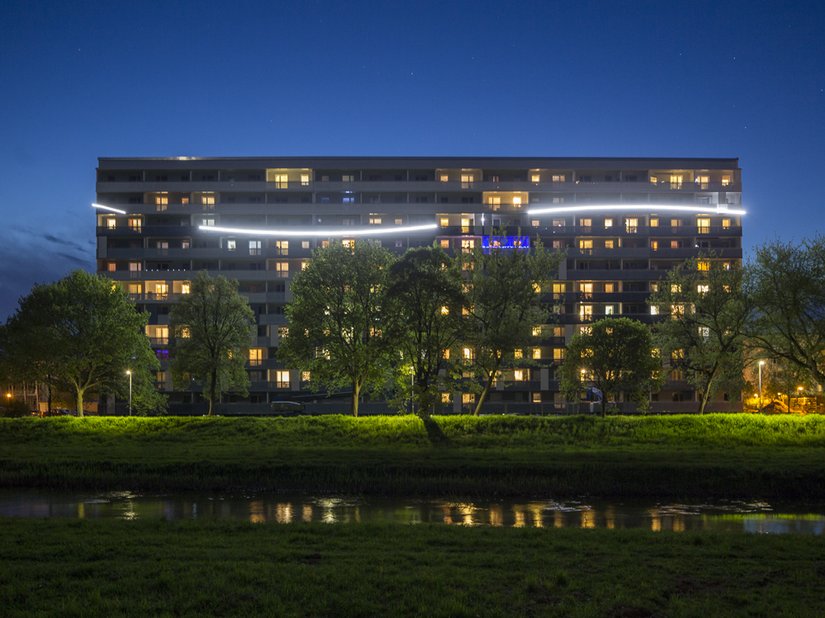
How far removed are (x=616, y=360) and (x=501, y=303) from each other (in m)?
11.1

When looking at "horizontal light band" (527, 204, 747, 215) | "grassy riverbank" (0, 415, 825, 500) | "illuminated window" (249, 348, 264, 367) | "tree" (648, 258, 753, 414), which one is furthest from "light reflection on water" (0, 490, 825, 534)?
"horizontal light band" (527, 204, 747, 215)

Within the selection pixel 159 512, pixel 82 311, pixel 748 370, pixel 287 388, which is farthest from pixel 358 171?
pixel 159 512

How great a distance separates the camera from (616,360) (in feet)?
204

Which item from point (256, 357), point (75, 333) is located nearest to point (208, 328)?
point (75, 333)

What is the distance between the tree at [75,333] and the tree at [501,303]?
35540 millimetres

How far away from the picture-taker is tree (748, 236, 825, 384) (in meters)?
57.6

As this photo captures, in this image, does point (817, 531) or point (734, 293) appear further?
point (734, 293)

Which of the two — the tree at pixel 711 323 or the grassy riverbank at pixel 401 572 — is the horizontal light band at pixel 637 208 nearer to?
the tree at pixel 711 323

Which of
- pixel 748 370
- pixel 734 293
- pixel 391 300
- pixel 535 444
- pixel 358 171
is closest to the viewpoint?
pixel 535 444

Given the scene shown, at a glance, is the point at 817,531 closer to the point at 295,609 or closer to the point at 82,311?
the point at 295,609

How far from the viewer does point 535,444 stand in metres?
52.4

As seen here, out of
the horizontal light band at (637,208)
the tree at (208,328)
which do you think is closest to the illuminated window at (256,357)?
the tree at (208,328)

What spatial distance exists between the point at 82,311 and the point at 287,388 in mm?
40437

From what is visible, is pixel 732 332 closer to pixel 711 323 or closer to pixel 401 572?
pixel 711 323
